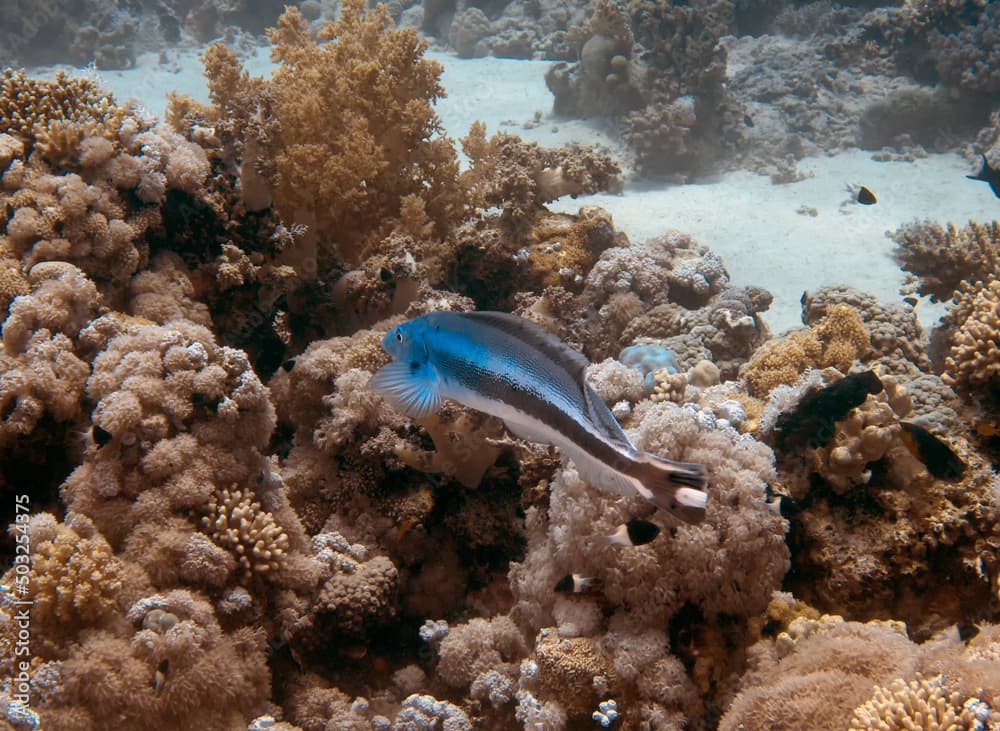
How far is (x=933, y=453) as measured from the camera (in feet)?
10.6

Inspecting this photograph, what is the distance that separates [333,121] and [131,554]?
4035mm

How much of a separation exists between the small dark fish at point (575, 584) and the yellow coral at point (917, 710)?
121cm

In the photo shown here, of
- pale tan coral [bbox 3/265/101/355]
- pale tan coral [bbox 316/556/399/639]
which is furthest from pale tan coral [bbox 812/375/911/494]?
pale tan coral [bbox 3/265/101/355]

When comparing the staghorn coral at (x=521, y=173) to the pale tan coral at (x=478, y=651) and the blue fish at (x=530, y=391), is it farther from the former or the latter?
the blue fish at (x=530, y=391)

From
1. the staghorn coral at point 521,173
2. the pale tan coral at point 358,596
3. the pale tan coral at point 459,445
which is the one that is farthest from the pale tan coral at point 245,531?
the staghorn coral at point 521,173

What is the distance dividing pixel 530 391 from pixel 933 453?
2.67m

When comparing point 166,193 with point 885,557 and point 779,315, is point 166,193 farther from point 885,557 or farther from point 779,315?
point 779,315

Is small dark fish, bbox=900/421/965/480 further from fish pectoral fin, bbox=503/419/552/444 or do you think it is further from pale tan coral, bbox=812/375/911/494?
fish pectoral fin, bbox=503/419/552/444

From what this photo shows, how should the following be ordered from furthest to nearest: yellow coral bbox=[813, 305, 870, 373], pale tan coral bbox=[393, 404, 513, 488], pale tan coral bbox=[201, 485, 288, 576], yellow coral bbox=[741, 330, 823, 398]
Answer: yellow coral bbox=[813, 305, 870, 373] → yellow coral bbox=[741, 330, 823, 398] → pale tan coral bbox=[393, 404, 513, 488] → pale tan coral bbox=[201, 485, 288, 576]

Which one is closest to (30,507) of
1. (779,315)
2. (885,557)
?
(885,557)

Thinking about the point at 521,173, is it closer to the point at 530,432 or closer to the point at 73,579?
the point at 530,432

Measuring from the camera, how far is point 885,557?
313 centimetres

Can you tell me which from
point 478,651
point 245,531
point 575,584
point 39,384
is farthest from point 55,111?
point 575,584

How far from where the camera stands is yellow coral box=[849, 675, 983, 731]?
196cm
